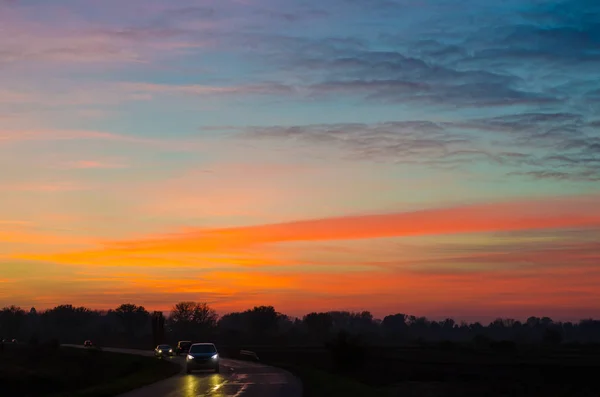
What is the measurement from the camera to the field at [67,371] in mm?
66938

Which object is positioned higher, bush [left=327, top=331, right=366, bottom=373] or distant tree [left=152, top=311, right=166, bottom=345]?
distant tree [left=152, top=311, right=166, bottom=345]

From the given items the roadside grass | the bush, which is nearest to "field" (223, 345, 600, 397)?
the roadside grass

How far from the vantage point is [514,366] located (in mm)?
78312

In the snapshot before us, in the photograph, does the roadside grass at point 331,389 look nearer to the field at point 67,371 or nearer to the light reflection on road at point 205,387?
the light reflection on road at point 205,387

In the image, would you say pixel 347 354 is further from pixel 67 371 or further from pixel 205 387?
pixel 205 387

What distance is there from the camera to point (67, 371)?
87562mm

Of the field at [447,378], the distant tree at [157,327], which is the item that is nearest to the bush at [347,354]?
the field at [447,378]

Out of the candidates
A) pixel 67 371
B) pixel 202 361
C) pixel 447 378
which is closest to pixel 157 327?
pixel 67 371

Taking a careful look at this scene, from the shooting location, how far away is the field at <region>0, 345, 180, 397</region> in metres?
66.9

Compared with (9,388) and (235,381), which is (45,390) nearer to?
(9,388)

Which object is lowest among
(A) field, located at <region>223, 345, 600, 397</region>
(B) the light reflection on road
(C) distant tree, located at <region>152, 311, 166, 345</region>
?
(B) the light reflection on road

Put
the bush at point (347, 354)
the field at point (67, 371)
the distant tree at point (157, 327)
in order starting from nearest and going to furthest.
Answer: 1. the field at point (67, 371)
2. the bush at point (347, 354)
3. the distant tree at point (157, 327)

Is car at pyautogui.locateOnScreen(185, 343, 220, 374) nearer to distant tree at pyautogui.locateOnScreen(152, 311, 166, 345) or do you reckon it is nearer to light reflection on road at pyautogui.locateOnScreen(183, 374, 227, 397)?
light reflection on road at pyautogui.locateOnScreen(183, 374, 227, 397)

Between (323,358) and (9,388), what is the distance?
36.4m
